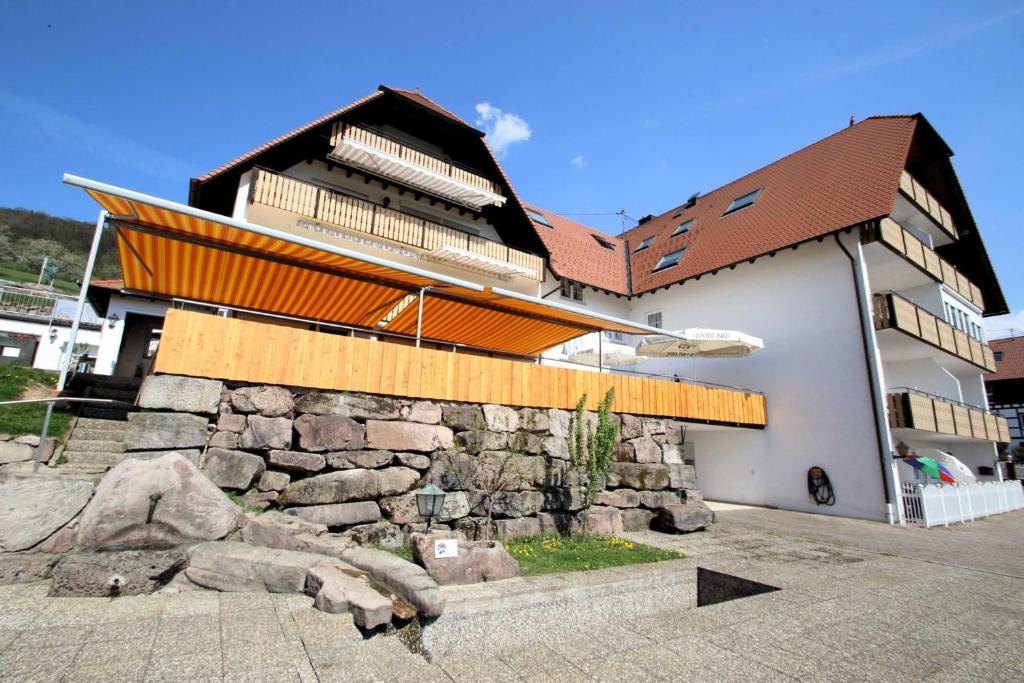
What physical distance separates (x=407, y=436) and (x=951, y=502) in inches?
583

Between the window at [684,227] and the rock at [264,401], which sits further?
the window at [684,227]

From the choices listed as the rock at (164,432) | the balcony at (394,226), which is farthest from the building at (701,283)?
the rock at (164,432)

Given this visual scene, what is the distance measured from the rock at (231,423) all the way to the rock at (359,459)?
1098 mm

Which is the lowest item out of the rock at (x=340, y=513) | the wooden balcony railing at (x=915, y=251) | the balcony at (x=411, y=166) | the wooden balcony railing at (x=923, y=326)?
the rock at (x=340, y=513)

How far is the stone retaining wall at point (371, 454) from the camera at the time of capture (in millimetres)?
5578

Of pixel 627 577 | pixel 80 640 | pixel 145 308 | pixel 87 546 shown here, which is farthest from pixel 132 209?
pixel 145 308

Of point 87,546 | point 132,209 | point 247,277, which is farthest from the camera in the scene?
point 247,277

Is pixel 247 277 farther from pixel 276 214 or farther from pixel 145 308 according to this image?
pixel 145 308

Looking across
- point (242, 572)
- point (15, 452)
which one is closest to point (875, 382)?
point (242, 572)

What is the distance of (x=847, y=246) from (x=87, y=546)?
17054 mm

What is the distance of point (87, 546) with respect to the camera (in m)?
4.35

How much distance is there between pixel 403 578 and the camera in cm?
426

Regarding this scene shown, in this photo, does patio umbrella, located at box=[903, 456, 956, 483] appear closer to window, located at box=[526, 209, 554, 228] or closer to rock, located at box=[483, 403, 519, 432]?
rock, located at box=[483, 403, 519, 432]

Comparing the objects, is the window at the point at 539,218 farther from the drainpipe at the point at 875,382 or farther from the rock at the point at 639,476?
the rock at the point at 639,476
